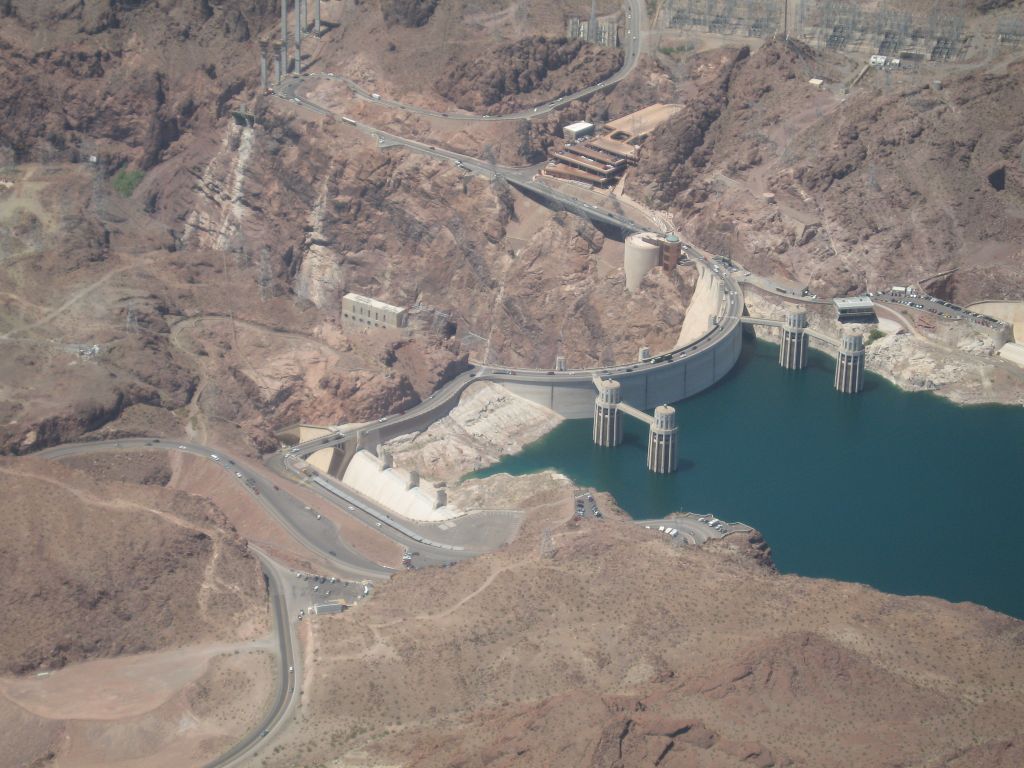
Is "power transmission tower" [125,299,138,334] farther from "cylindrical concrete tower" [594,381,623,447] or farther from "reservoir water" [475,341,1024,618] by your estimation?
"cylindrical concrete tower" [594,381,623,447]

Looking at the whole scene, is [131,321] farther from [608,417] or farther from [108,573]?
[108,573]

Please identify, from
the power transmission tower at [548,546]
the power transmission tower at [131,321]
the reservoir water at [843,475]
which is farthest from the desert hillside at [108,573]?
the reservoir water at [843,475]

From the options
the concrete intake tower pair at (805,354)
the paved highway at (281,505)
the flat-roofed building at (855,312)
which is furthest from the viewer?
the flat-roofed building at (855,312)

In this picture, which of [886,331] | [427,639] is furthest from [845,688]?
[886,331]

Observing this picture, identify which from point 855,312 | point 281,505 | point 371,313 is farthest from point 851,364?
point 281,505

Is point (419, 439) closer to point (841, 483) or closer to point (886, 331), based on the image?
point (841, 483)

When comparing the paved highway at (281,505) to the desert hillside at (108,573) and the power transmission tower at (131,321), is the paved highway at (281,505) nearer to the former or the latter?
the desert hillside at (108,573)
